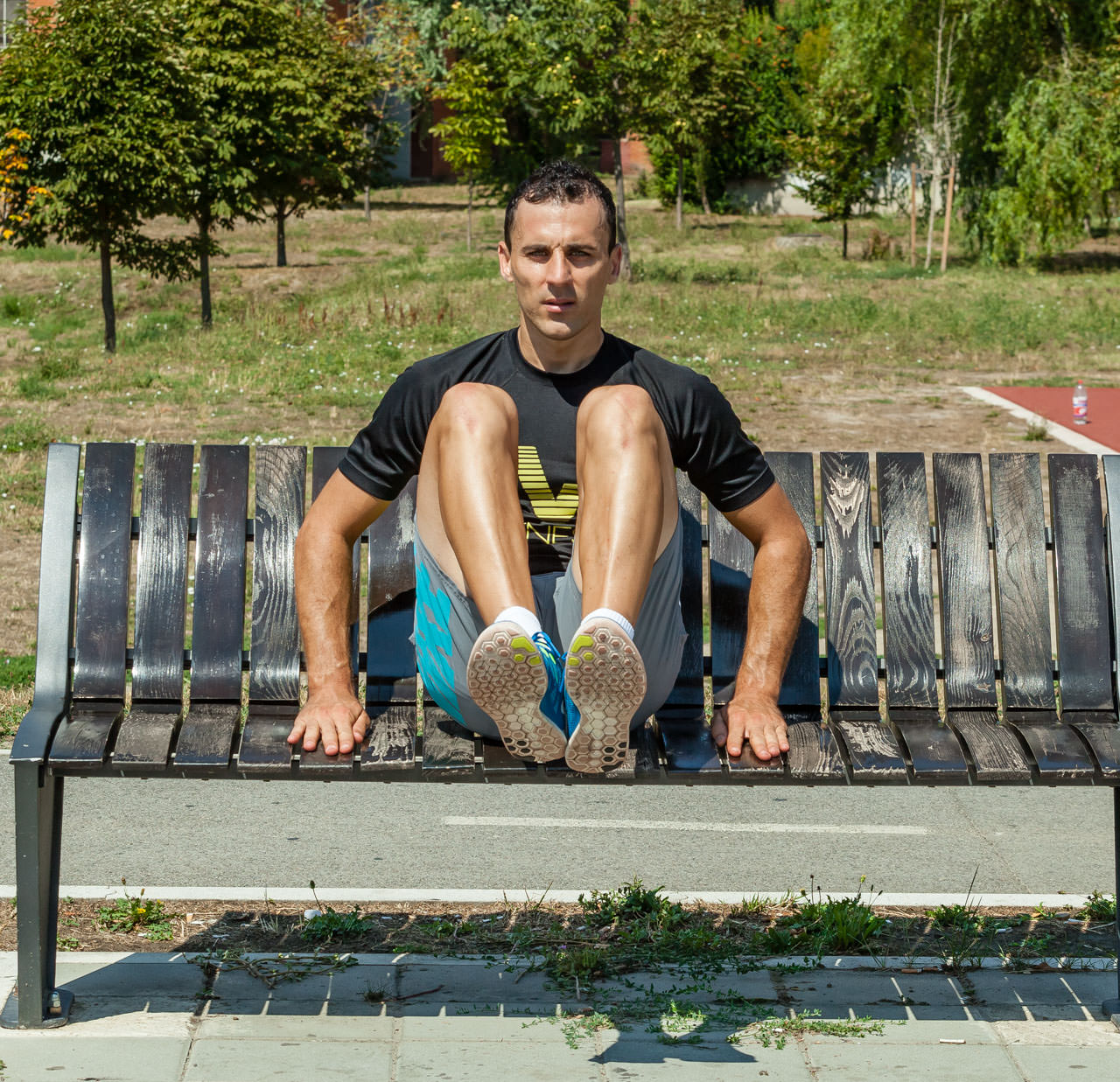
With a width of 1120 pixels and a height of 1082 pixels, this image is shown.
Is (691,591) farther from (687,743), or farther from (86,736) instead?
(86,736)

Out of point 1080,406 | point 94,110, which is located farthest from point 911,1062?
point 94,110

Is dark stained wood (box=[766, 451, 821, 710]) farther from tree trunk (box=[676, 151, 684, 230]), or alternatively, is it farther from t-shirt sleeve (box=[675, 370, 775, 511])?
tree trunk (box=[676, 151, 684, 230])

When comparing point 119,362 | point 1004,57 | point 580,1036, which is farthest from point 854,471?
point 1004,57

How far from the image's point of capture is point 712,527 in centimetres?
374

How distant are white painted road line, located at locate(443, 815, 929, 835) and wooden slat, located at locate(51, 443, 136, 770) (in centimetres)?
153

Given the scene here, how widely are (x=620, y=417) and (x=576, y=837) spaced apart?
6.81ft

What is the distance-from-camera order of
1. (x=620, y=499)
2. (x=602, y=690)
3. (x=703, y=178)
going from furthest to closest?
(x=703, y=178), (x=620, y=499), (x=602, y=690)

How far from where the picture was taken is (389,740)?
10.4 ft

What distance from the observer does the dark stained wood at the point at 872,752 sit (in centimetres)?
311

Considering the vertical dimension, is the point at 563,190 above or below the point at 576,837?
above

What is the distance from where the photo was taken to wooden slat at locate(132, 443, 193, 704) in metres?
3.60

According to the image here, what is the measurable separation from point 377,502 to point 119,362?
47.5ft

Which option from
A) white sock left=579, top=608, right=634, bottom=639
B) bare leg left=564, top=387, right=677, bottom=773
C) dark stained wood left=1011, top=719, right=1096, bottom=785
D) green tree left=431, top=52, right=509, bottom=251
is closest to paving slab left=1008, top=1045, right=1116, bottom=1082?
dark stained wood left=1011, top=719, right=1096, bottom=785

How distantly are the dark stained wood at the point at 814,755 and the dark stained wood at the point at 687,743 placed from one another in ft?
0.54
